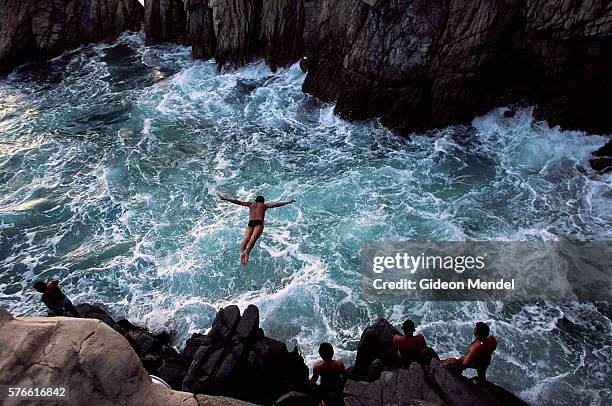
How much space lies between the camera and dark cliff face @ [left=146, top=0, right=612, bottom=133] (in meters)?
17.1

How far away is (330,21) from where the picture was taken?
21.2 m

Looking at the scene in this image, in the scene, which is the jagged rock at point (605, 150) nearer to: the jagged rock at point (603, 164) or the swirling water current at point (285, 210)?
the jagged rock at point (603, 164)

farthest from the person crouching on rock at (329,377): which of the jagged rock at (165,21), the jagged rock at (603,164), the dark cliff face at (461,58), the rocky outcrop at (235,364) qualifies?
the jagged rock at (165,21)

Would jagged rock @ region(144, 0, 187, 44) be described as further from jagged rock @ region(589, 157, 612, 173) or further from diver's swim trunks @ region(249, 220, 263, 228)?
jagged rock @ region(589, 157, 612, 173)

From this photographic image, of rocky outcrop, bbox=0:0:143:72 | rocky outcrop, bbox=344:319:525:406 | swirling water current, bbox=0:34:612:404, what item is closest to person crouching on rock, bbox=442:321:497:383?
rocky outcrop, bbox=344:319:525:406

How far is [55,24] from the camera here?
28.5 metres

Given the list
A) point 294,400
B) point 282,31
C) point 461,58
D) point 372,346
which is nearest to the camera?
point 294,400

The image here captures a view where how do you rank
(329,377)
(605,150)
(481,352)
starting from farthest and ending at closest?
(605,150), (329,377), (481,352)

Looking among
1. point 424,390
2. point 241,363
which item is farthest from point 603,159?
point 241,363

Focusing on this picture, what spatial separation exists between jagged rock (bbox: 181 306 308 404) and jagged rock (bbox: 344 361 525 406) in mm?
2068

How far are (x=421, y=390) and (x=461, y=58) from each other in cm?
1445

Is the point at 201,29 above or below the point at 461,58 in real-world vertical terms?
below

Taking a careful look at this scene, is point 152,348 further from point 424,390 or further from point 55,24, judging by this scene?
point 55,24

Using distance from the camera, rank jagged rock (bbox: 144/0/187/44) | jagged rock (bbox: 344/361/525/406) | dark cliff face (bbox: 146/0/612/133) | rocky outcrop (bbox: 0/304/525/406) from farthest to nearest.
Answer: jagged rock (bbox: 144/0/187/44) < dark cliff face (bbox: 146/0/612/133) < jagged rock (bbox: 344/361/525/406) < rocky outcrop (bbox: 0/304/525/406)
